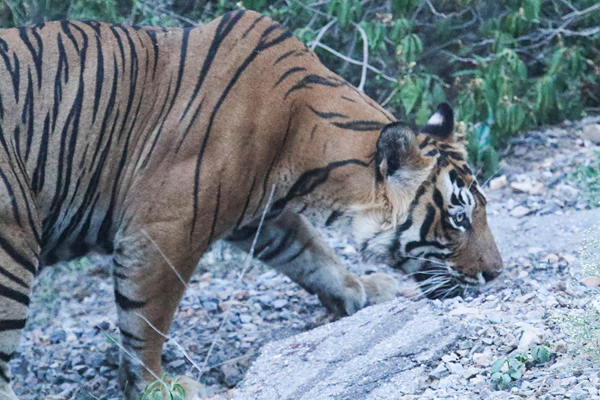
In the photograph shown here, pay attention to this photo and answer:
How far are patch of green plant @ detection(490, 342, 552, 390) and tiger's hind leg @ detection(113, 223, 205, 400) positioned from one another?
150 cm

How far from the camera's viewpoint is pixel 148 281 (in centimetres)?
397

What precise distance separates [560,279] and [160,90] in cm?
222

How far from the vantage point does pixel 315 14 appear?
6.97 meters

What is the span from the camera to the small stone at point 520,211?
609 centimetres

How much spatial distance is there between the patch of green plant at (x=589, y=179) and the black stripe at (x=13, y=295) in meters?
3.77

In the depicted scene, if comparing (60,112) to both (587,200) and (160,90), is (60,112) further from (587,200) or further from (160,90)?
(587,200)

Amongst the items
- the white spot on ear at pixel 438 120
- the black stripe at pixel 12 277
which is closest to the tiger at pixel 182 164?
the black stripe at pixel 12 277

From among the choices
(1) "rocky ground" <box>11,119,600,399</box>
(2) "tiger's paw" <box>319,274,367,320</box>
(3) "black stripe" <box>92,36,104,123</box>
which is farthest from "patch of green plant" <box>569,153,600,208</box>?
(3) "black stripe" <box>92,36,104,123</box>

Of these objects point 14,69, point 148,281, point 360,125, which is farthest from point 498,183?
point 14,69

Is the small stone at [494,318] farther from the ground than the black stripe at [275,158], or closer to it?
closer to it

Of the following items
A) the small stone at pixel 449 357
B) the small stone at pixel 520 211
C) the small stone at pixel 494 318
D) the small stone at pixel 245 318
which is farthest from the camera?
the small stone at pixel 520 211

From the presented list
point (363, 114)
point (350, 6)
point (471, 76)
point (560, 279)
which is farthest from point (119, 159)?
point (471, 76)

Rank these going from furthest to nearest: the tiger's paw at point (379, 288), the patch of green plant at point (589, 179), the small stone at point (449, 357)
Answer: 1. the patch of green plant at point (589, 179)
2. the tiger's paw at point (379, 288)
3. the small stone at point (449, 357)

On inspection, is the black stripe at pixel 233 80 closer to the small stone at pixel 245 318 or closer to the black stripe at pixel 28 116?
the black stripe at pixel 28 116
